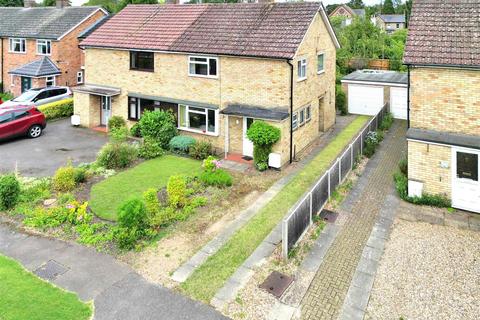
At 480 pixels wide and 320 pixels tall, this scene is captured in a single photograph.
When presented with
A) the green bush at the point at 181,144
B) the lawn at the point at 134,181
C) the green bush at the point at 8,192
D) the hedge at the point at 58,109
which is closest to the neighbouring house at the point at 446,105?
the lawn at the point at 134,181

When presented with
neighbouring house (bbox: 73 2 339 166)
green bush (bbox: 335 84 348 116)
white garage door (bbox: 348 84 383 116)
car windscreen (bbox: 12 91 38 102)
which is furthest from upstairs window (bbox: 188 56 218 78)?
white garage door (bbox: 348 84 383 116)

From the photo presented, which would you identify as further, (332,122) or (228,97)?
(332,122)

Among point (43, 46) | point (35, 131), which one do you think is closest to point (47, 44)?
point (43, 46)

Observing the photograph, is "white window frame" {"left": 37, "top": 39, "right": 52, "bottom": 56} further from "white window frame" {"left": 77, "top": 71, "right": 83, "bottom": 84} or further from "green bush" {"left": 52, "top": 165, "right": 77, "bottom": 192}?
"green bush" {"left": 52, "top": 165, "right": 77, "bottom": 192}

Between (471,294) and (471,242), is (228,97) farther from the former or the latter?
(471,294)

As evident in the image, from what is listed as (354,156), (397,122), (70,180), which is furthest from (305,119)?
(70,180)

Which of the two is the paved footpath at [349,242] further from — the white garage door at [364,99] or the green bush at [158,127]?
the green bush at [158,127]
